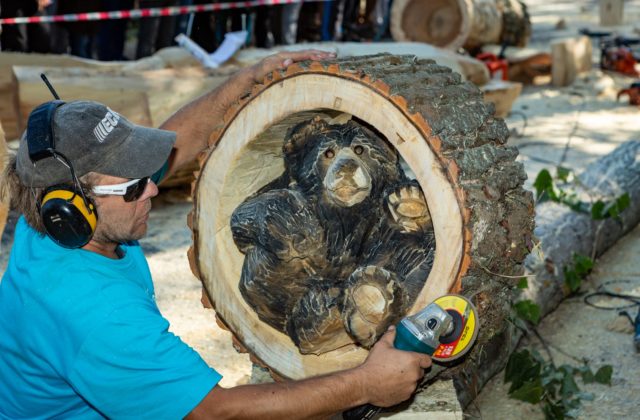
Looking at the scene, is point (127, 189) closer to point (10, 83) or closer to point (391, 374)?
point (391, 374)

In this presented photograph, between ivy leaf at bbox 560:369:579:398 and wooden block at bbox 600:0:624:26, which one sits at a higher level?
wooden block at bbox 600:0:624:26

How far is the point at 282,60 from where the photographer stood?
2629 mm

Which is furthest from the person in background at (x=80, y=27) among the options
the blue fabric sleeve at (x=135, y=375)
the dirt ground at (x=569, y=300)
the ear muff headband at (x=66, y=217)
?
the blue fabric sleeve at (x=135, y=375)

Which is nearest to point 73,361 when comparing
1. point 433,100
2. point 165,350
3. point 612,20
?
point 165,350

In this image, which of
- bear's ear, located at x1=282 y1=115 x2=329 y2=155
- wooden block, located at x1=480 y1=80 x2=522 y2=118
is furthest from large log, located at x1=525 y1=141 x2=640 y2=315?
wooden block, located at x1=480 y1=80 x2=522 y2=118

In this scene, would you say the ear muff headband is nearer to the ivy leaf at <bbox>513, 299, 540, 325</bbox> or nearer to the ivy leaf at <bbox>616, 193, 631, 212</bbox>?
the ivy leaf at <bbox>513, 299, 540, 325</bbox>

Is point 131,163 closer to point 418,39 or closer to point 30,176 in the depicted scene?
point 30,176

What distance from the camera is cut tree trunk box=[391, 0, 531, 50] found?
28.6 ft

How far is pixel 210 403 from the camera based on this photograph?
1.92m

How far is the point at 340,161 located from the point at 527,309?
1.31 metres

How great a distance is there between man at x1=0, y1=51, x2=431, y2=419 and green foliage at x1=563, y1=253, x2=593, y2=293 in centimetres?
204

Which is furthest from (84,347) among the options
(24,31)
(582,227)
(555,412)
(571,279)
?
(24,31)

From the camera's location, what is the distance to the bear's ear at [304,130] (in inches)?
108

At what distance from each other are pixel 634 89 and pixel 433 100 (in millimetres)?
5953
